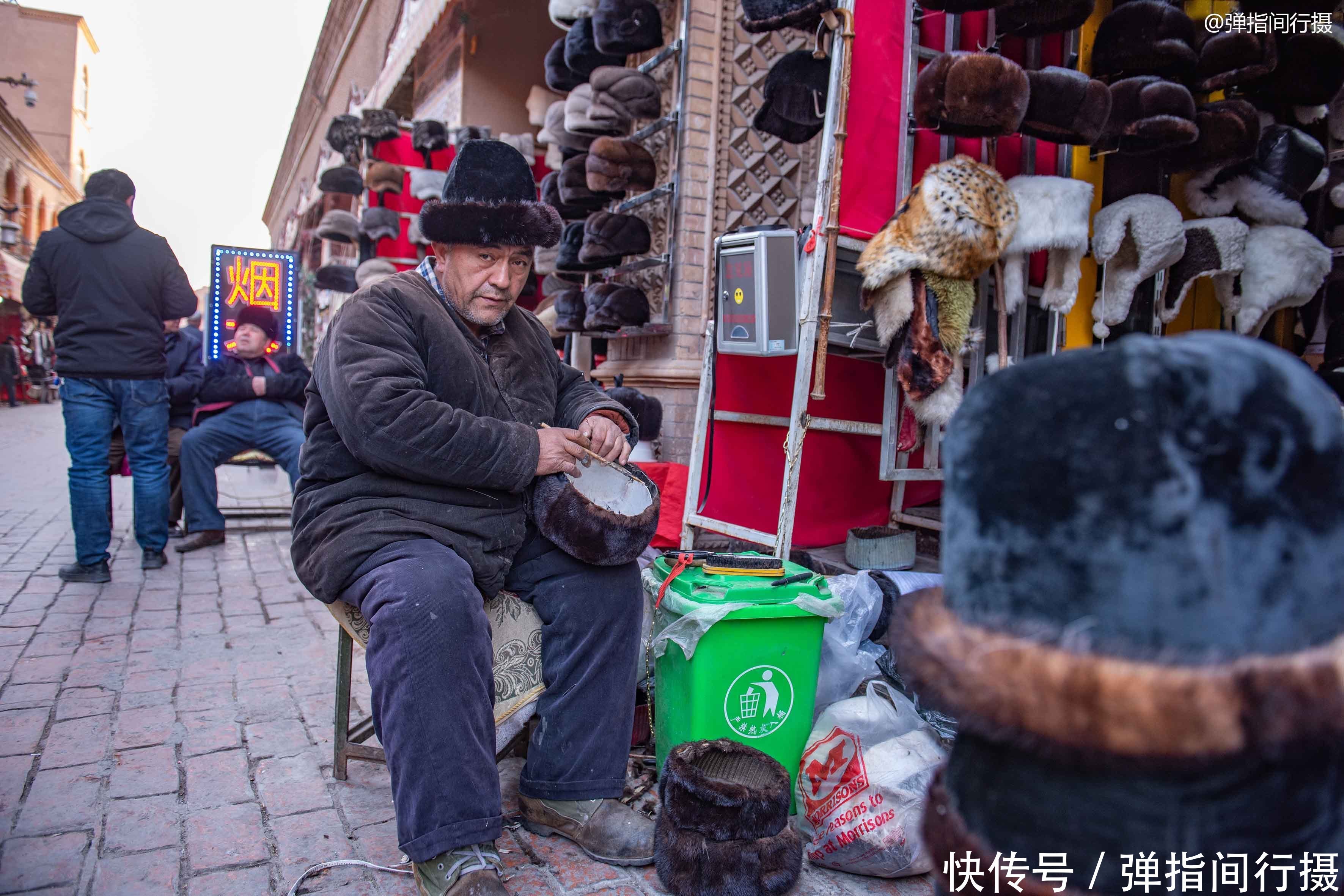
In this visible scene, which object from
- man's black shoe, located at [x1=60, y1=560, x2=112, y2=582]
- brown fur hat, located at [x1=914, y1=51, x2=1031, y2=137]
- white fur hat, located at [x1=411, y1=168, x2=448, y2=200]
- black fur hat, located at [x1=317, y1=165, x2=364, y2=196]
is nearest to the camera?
brown fur hat, located at [x1=914, y1=51, x2=1031, y2=137]

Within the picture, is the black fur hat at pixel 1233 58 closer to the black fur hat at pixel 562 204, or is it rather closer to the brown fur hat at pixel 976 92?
the brown fur hat at pixel 976 92

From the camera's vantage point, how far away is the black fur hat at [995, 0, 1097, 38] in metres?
3.38

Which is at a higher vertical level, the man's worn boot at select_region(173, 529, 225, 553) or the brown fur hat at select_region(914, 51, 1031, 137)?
the brown fur hat at select_region(914, 51, 1031, 137)

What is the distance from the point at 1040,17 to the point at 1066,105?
467mm

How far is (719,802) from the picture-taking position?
1931mm

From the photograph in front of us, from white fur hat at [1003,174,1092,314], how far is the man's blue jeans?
437 centimetres

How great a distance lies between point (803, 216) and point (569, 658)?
168 inches

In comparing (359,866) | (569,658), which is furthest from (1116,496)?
(359,866)

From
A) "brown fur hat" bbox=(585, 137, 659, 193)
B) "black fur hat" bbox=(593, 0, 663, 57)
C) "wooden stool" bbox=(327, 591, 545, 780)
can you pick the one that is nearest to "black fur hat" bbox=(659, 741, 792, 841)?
"wooden stool" bbox=(327, 591, 545, 780)

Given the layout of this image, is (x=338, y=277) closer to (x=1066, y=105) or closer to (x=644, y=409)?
(x=644, y=409)

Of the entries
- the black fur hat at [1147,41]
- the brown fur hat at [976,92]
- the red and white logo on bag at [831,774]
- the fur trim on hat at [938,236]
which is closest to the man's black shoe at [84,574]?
the red and white logo on bag at [831,774]

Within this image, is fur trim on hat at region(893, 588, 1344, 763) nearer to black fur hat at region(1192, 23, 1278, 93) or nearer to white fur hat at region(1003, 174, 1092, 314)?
white fur hat at region(1003, 174, 1092, 314)

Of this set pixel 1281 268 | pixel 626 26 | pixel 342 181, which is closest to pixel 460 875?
pixel 1281 268

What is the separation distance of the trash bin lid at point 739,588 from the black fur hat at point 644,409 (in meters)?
2.45
